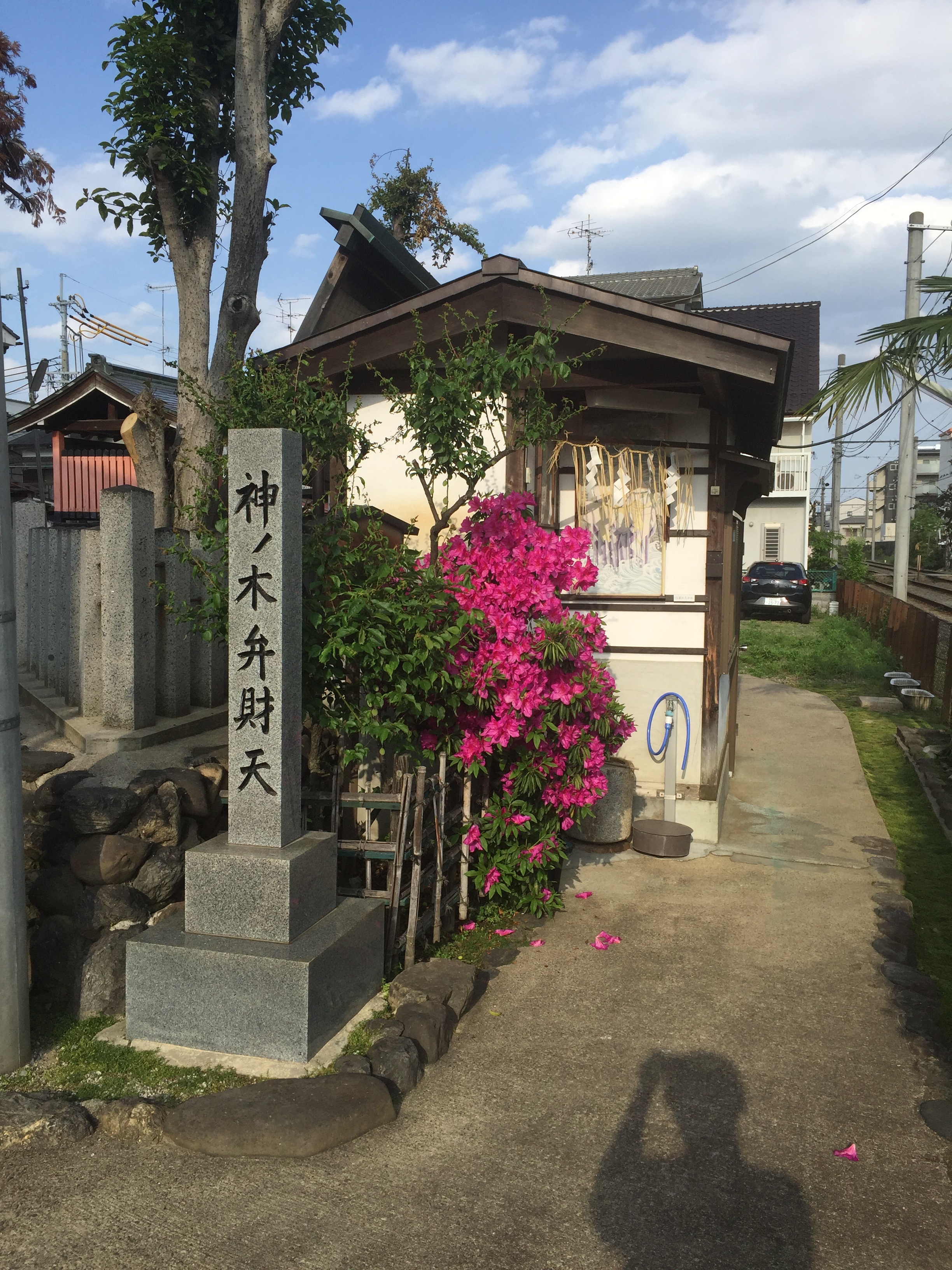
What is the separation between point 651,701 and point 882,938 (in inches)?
123

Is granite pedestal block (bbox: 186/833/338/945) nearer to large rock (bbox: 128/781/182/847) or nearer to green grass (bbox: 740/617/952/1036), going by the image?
large rock (bbox: 128/781/182/847)

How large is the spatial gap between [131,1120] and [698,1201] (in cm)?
260

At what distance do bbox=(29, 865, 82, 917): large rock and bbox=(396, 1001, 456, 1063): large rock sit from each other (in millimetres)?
2199

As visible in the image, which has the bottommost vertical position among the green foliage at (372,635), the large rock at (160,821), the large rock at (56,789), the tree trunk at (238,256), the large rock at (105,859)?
the large rock at (105,859)

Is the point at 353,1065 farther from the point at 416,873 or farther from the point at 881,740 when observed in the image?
the point at 881,740

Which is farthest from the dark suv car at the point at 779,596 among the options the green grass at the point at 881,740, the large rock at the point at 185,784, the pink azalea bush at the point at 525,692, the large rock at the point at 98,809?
the large rock at the point at 98,809

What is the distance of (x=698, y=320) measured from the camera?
8016mm

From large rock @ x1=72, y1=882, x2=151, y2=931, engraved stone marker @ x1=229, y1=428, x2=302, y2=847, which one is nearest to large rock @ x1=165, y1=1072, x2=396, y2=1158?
engraved stone marker @ x1=229, y1=428, x2=302, y2=847

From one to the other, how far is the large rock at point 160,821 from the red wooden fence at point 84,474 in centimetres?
1493

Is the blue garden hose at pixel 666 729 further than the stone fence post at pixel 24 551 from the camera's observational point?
No

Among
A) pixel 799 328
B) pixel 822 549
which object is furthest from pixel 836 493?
pixel 799 328

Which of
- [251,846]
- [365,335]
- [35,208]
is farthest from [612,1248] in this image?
[35,208]

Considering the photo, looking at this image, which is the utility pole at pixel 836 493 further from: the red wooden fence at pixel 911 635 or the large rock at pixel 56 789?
the large rock at pixel 56 789

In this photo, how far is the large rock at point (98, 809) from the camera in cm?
601
